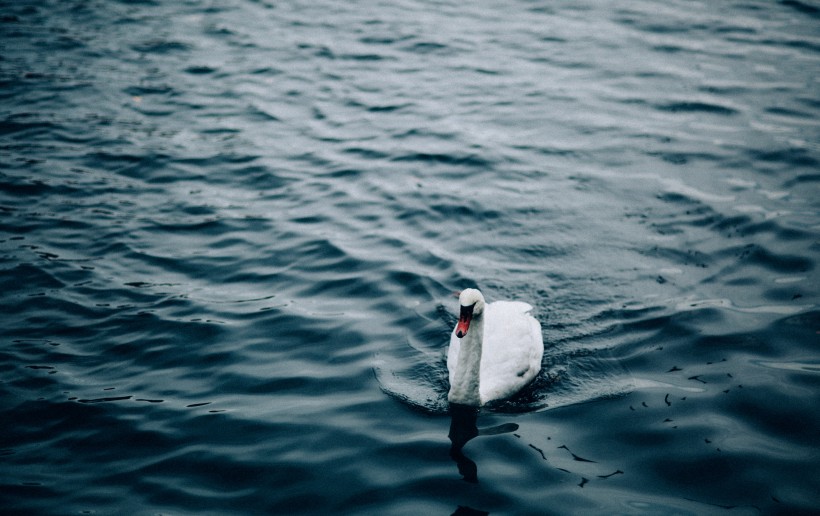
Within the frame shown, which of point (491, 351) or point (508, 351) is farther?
point (491, 351)

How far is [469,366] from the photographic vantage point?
686cm

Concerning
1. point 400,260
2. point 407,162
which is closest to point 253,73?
point 407,162

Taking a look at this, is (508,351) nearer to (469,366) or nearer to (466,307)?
(469,366)

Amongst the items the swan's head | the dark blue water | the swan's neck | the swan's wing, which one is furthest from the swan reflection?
the swan's head

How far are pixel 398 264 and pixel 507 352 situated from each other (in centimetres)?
266

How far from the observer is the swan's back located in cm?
721

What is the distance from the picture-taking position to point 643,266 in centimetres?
936

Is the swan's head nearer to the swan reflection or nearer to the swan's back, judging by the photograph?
the swan's back

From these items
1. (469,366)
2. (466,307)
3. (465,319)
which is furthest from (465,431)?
(466,307)

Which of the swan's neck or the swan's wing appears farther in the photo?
the swan's wing

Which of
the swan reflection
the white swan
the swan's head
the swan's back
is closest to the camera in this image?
the swan reflection

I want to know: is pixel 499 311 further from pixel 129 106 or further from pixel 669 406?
pixel 129 106

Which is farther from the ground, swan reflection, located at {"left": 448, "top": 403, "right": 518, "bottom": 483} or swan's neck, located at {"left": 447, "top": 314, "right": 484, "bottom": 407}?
swan's neck, located at {"left": 447, "top": 314, "right": 484, "bottom": 407}

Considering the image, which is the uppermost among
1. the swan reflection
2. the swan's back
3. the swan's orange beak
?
the swan's orange beak
